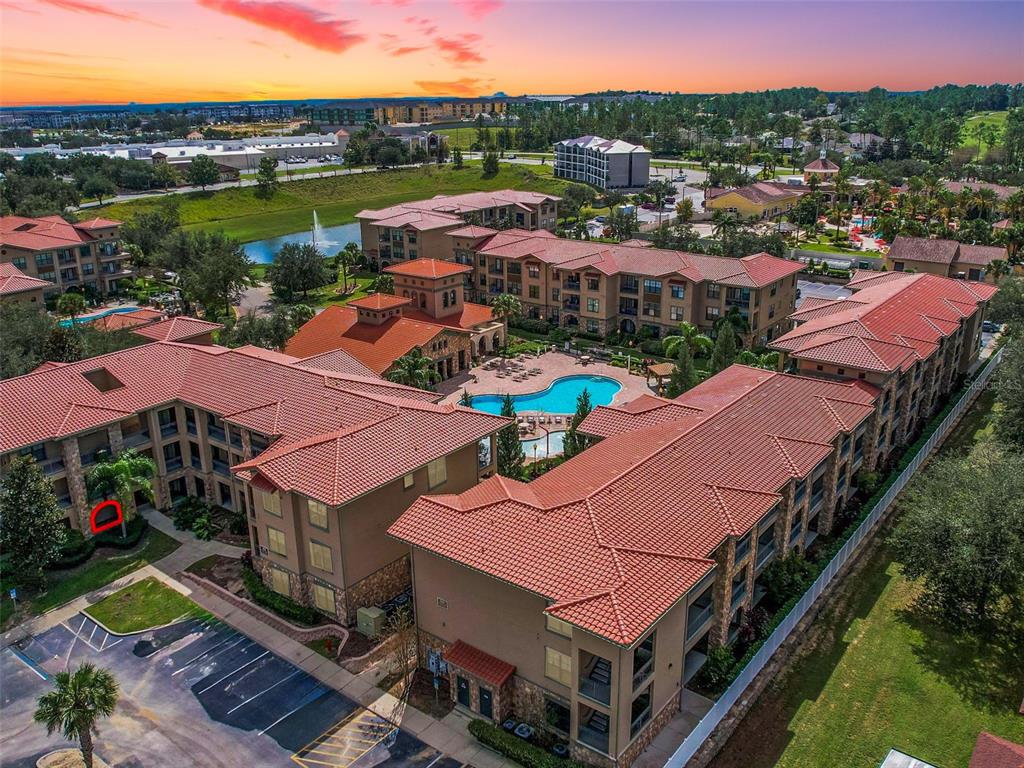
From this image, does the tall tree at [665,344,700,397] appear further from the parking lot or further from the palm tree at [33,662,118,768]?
the palm tree at [33,662,118,768]

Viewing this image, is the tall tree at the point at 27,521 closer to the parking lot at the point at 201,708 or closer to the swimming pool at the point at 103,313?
the parking lot at the point at 201,708

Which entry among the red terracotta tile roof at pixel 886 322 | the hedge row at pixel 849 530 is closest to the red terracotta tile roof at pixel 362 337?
the red terracotta tile roof at pixel 886 322

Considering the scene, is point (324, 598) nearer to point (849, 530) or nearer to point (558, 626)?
point (558, 626)

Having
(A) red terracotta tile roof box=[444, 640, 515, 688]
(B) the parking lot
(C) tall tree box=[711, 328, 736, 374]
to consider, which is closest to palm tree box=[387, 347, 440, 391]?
(C) tall tree box=[711, 328, 736, 374]

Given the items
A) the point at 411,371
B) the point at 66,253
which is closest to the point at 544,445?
the point at 411,371

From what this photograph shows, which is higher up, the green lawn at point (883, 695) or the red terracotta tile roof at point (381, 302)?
the red terracotta tile roof at point (381, 302)

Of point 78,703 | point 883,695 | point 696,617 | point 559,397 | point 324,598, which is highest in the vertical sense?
point 78,703
